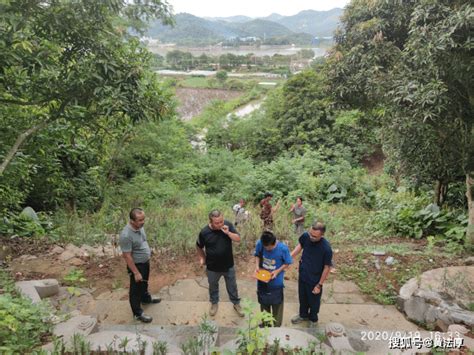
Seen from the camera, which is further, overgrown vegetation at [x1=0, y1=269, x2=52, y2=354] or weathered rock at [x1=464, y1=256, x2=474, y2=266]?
weathered rock at [x1=464, y1=256, x2=474, y2=266]

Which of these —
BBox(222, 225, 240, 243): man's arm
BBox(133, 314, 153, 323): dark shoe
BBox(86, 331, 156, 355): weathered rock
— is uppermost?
BBox(222, 225, 240, 243): man's arm

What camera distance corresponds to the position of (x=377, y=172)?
18.2m

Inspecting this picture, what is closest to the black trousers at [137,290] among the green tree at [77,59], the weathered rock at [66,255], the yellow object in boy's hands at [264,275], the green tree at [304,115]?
the yellow object in boy's hands at [264,275]

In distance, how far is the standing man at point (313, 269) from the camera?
405 centimetres

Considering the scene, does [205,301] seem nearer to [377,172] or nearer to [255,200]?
[255,200]

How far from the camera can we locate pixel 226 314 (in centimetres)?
458

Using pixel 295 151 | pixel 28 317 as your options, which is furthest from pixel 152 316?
pixel 295 151

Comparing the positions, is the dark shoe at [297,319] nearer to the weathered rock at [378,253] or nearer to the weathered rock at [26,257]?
the weathered rock at [378,253]

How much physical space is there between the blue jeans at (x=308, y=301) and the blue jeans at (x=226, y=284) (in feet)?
2.63

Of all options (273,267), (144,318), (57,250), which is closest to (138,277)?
(144,318)

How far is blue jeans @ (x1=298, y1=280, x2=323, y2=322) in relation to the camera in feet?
13.8

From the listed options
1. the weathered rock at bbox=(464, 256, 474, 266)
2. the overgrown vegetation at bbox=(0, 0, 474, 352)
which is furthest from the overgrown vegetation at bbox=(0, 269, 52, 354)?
the weathered rock at bbox=(464, 256, 474, 266)

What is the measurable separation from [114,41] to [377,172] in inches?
644

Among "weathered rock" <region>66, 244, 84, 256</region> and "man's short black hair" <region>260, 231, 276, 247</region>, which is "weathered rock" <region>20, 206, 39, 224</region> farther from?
"man's short black hair" <region>260, 231, 276, 247</region>
